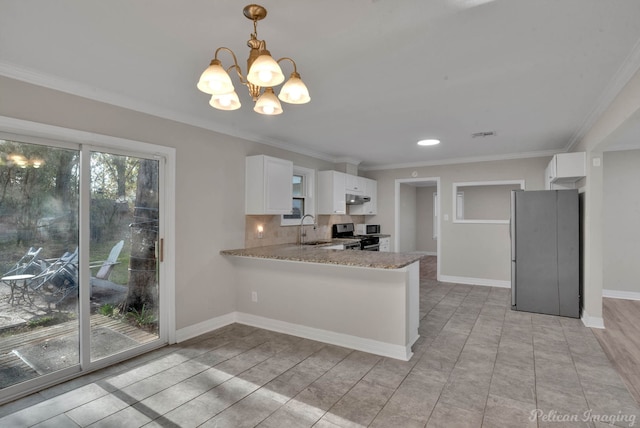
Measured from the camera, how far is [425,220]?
1062 cm

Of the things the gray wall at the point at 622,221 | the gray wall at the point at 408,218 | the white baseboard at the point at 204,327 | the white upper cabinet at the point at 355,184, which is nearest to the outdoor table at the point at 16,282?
the white baseboard at the point at 204,327

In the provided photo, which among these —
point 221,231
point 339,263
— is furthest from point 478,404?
point 221,231

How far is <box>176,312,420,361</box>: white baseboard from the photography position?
121 inches

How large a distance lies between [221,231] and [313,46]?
2493 mm

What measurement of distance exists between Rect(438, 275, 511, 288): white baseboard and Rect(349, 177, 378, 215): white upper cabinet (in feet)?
6.19

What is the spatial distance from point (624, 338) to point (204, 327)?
452 centimetres

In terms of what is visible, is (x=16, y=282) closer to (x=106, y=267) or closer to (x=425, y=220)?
(x=106, y=267)

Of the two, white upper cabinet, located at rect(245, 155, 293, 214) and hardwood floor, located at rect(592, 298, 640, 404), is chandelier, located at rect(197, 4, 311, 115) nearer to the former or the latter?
white upper cabinet, located at rect(245, 155, 293, 214)

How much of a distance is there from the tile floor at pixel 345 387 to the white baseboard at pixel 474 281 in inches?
88.6

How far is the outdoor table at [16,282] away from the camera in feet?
8.04

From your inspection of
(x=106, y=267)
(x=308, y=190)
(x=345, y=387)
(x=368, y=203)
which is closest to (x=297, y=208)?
(x=308, y=190)

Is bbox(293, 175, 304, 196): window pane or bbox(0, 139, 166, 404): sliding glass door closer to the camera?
bbox(0, 139, 166, 404): sliding glass door

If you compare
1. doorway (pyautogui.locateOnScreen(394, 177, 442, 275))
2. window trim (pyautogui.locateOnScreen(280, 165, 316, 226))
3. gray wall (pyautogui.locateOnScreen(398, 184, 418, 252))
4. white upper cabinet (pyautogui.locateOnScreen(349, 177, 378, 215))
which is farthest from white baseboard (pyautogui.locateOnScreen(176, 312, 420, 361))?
doorway (pyautogui.locateOnScreen(394, 177, 442, 275))

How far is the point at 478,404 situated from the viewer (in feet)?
7.57
